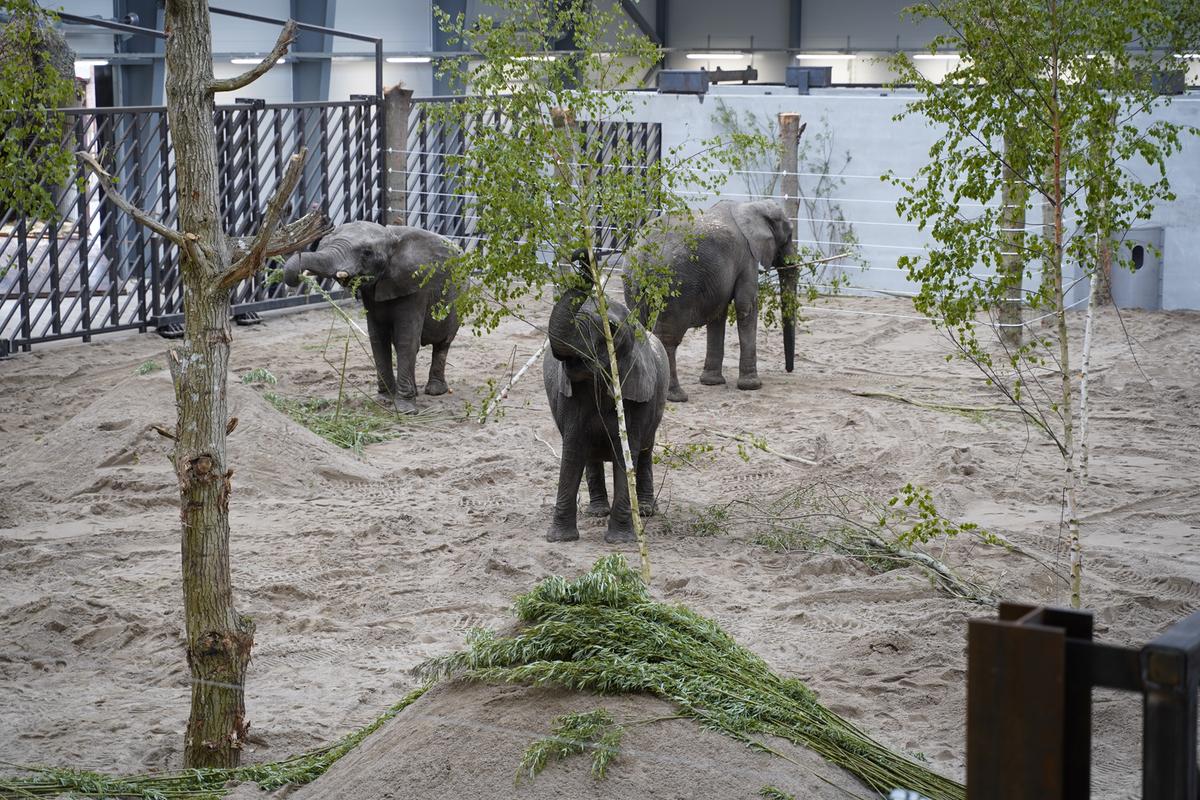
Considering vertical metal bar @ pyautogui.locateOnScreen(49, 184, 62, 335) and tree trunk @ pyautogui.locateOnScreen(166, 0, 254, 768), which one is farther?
vertical metal bar @ pyautogui.locateOnScreen(49, 184, 62, 335)

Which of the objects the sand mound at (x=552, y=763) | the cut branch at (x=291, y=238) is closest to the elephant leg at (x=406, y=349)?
the cut branch at (x=291, y=238)

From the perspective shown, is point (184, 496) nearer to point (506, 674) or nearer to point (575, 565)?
point (506, 674)

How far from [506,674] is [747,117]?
53.9 feet

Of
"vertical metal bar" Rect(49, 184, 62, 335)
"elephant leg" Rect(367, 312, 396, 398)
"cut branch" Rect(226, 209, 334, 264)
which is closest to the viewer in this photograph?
"cut branch" Rect(226, 209, 334, 264)

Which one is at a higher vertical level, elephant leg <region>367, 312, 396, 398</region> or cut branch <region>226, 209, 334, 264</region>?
cut branch <region>226, 209, 334, 264</region>

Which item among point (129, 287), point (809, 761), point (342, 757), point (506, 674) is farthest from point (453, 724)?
point (129, 287)

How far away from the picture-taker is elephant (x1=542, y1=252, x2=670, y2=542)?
732 cm

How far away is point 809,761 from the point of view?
160 inches

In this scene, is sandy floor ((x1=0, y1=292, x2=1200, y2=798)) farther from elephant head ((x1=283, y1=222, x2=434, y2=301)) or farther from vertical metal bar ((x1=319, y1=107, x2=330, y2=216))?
vertical metal bar ((x1=319, y1=107, x2=330, y2=216))

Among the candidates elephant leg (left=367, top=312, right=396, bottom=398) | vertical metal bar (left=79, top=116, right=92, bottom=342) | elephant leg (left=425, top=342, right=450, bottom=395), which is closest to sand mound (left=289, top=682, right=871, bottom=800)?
elephant leg (left=367, top=312, right=396, bottom=398)

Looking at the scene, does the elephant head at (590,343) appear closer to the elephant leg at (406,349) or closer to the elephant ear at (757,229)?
the elephant leg at (406,349)

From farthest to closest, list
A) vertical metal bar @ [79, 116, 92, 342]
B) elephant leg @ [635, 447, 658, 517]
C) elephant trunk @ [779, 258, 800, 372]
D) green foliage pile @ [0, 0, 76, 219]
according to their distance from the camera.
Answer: vertical metal bar @ [79, 116, 92, 342]
elephant trunk @ [779, 258, 800, 372]
elephant leg @ [635, 447, 658, 517]
green foliage pile @ [0, 0, 76, 219]

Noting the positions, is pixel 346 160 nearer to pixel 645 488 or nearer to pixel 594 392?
pixel 645 488

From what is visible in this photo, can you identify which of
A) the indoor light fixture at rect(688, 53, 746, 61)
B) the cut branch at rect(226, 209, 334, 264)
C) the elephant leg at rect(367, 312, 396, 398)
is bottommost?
the elephant leg at rect(367, 312, 396, 398)
